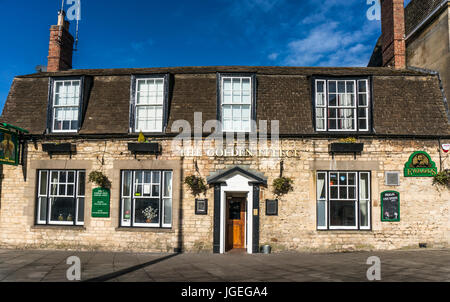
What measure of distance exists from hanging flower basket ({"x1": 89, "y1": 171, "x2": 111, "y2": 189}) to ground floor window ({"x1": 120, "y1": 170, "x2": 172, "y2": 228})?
0.64 m

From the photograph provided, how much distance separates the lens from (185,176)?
12867 mm

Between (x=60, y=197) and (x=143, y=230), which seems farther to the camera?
(x=60, y=197)

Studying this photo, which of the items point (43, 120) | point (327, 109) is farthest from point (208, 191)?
point (43, 120)

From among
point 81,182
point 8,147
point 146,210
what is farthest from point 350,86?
point 8,147

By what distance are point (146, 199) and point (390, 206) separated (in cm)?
937

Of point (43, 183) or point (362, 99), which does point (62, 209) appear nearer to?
point (43, 183)

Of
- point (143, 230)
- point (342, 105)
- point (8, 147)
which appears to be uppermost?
point (342, 105)

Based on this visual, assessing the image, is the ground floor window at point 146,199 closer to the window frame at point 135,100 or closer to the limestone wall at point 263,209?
the limestone wall at point 263,209

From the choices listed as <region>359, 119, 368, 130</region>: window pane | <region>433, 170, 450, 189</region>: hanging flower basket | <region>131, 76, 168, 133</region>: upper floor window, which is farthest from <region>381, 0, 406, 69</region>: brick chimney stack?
<region>131, 76, 168, 133</region>: upper floor window

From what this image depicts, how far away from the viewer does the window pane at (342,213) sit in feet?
41.8

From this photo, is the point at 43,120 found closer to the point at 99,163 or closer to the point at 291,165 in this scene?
the point at 99,163

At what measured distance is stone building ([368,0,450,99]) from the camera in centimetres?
1471

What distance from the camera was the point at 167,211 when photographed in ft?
42.6
